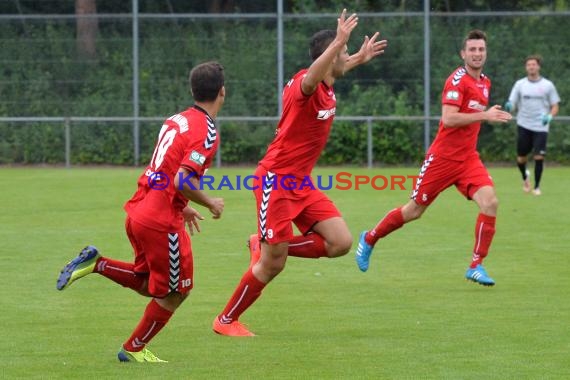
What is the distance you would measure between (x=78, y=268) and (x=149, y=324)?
0.65 m

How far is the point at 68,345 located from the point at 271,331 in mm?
1387

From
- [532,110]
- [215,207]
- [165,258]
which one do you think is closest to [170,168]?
[215,207]

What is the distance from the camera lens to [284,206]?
819 cm

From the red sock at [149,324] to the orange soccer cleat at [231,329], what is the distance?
105 centimetres

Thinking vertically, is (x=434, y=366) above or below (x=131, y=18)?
below

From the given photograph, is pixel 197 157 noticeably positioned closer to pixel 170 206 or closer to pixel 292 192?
pixel 170 206

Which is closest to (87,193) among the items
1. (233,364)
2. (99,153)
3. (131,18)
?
(99,153)

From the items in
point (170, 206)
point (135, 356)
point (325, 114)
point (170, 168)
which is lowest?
point (135, 356)

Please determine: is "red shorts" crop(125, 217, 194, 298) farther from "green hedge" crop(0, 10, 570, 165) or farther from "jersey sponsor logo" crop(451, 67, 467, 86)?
"green hedge" crop(0, 10, 570, 165)

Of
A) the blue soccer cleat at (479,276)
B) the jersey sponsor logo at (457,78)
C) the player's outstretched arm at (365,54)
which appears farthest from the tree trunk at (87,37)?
the player's outstretched arm at (365,54)

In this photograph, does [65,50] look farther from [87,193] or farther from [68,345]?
[68,345]

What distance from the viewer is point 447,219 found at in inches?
600

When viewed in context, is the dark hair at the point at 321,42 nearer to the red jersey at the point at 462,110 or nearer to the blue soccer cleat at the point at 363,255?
the red jersey at the point at 462,110

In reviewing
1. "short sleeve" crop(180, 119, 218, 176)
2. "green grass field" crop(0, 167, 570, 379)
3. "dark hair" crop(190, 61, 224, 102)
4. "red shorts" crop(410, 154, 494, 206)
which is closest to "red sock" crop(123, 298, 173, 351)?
"green grass field" crop(0, 167, 570, 379)
